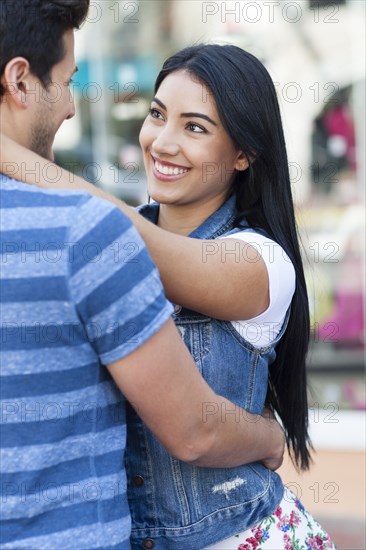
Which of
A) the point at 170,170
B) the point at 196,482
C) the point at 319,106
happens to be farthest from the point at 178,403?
the point at 319,106

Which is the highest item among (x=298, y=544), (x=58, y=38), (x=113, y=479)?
(x=58, y=38)

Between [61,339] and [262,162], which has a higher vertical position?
[262,162]

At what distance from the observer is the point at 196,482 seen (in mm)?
1662

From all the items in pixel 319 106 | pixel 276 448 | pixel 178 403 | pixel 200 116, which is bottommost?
pixel 276 448

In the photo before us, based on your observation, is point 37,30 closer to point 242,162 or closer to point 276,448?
point 242,162

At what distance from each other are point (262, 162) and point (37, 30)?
725mm

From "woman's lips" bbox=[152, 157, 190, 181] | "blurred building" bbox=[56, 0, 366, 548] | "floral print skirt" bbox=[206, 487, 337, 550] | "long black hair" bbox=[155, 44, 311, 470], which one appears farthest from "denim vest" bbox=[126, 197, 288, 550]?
"blurred building" bbox=[56, 0, 366, 548]

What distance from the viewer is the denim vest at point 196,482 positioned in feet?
5.41

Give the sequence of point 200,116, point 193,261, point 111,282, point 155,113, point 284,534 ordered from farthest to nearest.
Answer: point 155,113
point 200,116
point 284,534
point 193,261
point 111,282

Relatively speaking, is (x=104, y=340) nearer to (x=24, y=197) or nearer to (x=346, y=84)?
(x=24, y=197)

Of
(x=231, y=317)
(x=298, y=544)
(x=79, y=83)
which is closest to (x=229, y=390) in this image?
(x=231, y=317)

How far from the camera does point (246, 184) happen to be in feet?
6.53

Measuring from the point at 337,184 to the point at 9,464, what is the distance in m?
4.37

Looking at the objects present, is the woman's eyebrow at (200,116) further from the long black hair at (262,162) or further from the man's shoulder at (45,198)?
the man's shoulder at (45,198)
